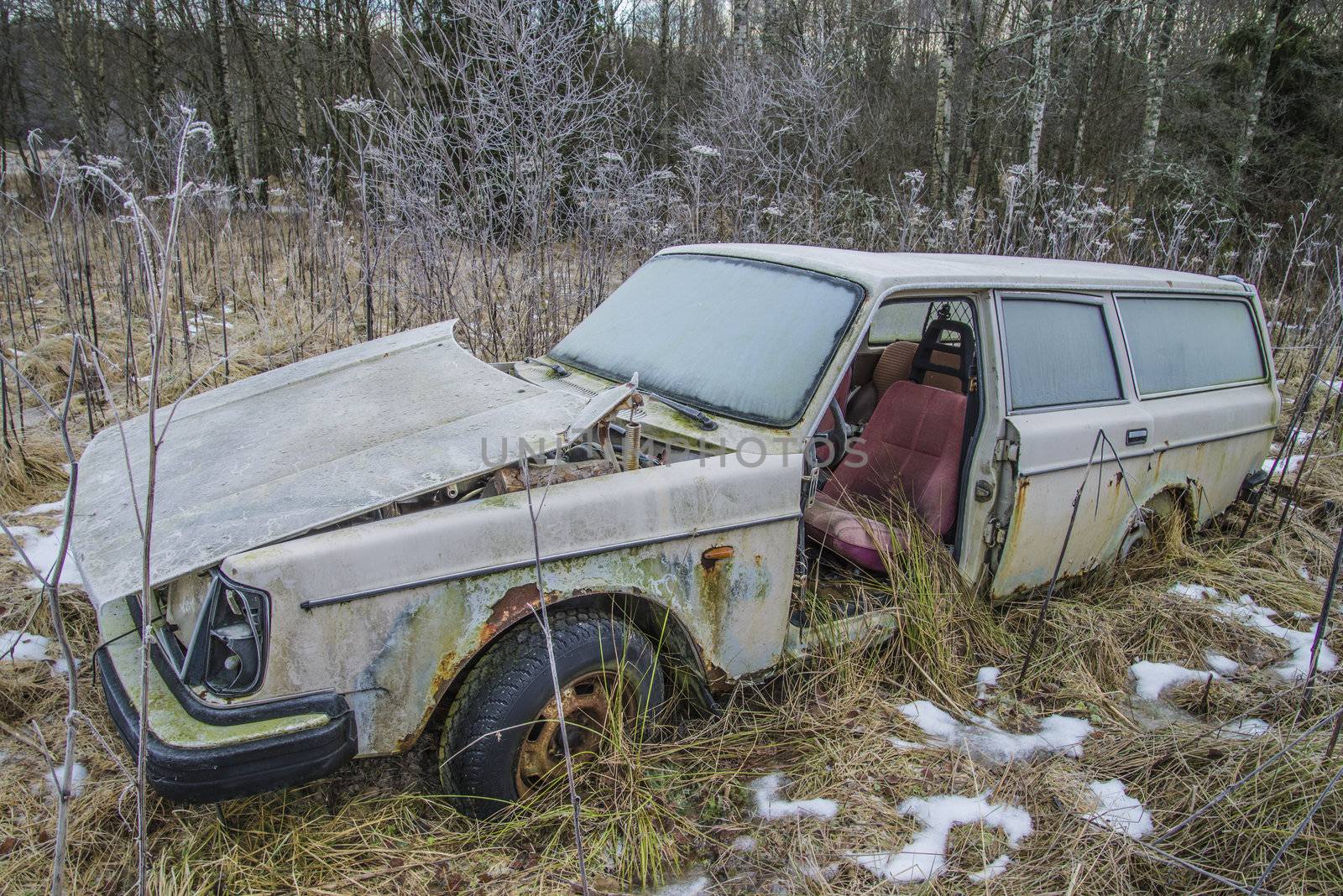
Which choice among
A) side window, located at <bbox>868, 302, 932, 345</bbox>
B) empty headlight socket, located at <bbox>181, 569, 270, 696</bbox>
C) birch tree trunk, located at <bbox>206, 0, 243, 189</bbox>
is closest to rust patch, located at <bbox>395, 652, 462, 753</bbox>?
empty headlight socket, located at <bbox>181, 569, 270, 696</bbox>

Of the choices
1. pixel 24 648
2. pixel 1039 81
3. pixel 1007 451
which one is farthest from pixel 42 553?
pixel 1039 81

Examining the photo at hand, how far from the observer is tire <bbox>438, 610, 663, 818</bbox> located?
226cm

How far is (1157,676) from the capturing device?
134 inches

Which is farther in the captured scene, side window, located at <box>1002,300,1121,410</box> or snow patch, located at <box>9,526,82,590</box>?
snow patch, located at <box>9,526,82,590</box>

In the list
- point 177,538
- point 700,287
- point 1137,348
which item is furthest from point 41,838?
point 1137,348

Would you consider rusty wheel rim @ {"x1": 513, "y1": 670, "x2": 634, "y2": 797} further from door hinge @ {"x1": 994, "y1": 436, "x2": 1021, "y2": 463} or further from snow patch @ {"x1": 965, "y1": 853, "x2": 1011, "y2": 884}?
door hinge @ {"x1": 994, "y1": 436, "x2": 1021, "y2": 463}

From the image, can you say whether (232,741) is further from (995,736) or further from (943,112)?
(943,112)

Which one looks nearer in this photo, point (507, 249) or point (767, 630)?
point (767, 630)

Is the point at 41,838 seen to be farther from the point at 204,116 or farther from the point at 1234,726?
the point at 204,116

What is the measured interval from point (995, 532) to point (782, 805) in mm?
1419

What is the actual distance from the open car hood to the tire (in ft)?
1.76

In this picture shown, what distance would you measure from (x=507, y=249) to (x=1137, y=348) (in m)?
4.37

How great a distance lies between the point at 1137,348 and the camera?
382 centimetres

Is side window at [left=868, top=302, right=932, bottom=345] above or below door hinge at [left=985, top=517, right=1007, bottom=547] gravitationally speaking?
above
